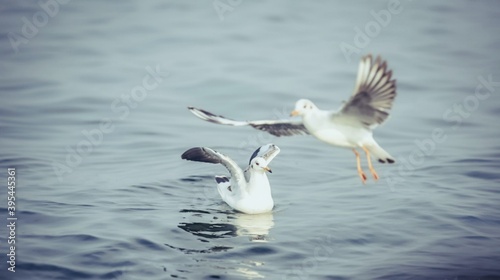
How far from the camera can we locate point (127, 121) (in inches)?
979

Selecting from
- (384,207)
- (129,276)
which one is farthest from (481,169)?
→ (129,276)

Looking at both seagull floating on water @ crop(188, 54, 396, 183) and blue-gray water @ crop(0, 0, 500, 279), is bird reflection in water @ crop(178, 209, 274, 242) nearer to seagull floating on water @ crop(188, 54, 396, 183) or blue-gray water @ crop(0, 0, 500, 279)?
blue-gray water @ crop(0, 0, 500, 279)

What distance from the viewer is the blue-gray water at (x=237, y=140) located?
50.5ft

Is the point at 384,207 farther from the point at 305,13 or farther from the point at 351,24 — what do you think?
the point at 305,13

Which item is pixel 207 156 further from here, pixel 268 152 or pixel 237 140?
pixel 237 140

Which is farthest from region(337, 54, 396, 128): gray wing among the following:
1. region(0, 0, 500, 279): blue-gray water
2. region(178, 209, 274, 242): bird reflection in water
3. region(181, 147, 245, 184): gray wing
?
region(181, 147, 245, 184): gray wing

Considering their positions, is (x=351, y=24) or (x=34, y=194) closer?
(x=34, y=194)

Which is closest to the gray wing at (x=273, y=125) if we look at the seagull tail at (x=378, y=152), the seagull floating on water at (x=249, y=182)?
the seagull tail at (x=378, y=152)

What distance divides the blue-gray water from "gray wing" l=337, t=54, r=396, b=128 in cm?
342

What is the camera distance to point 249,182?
17703 mm

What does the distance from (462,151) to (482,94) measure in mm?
5695

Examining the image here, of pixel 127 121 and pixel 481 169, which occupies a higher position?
pixel 127 121

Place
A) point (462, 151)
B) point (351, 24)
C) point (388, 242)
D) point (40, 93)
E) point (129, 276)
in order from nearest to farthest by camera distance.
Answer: point (129, 276)
point (388, 242)
point (462, 151)
point (40, 93)
point (351, 24)

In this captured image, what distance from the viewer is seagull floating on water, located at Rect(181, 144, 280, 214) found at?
1730 centimetres
